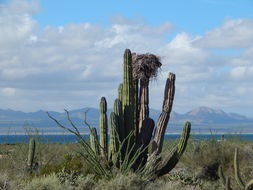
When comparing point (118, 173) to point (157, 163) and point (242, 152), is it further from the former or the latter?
point (242, 152)

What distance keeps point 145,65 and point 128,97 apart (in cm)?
175

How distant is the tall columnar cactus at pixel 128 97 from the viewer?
16484 mm

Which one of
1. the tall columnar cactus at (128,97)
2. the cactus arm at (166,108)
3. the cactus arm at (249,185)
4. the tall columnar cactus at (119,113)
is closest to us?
the cactus arm at (249,185)

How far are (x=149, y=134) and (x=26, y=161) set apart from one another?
16.6ft

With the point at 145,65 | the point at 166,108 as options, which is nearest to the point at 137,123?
the point at 166,108

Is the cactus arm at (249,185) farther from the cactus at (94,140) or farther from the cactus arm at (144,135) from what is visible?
the cactus at (94,140)

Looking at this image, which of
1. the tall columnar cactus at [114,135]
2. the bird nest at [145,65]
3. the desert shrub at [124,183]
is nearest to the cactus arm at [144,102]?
the bird nest at [145,65]

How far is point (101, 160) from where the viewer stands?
51.2 feet

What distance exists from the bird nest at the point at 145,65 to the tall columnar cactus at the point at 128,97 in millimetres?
1111

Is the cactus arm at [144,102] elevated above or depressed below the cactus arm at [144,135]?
above

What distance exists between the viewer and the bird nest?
1773 cm

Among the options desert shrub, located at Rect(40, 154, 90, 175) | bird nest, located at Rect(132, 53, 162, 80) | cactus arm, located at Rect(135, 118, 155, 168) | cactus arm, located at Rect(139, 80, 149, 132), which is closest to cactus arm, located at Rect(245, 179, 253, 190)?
cactus arm, located at Rect(135, 118, 155, 168)

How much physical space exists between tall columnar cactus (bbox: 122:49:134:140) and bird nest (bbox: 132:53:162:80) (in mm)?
1111

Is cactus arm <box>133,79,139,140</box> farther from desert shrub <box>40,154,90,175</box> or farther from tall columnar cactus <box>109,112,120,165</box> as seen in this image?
desert shrub <box>40,154,90,175</box>
